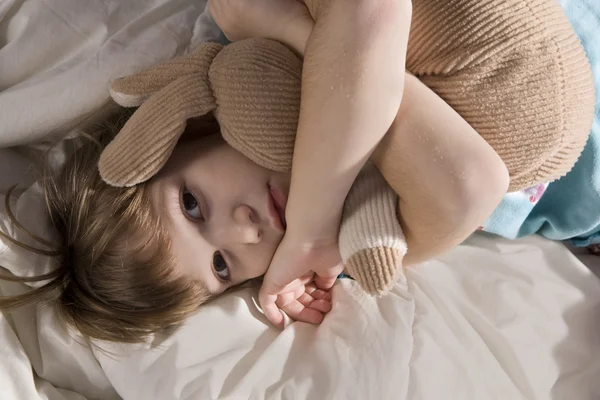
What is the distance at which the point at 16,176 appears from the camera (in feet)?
3.20

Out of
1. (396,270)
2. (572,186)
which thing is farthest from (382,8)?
(572,186)

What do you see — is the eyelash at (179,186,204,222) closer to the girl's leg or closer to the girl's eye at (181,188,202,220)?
the girl's eye at (181,188,202,220)

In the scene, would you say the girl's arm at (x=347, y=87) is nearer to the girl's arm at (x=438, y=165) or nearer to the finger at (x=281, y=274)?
the girl's arm at (x=438, y=165)

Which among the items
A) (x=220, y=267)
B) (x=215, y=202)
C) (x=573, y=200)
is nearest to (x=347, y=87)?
(x=215, y=202)

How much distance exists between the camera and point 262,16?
75 centimetres

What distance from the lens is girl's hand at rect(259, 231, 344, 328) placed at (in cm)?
77

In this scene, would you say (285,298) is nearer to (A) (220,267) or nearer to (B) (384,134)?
(A) (220,267)

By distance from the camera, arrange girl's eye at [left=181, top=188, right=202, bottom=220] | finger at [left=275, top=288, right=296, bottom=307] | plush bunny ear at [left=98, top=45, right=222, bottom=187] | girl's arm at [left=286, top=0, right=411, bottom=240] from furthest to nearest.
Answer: finger at [left=275, top=288, right=296, bottom=307], girl's eye at [left=181, top=188, right=202, bottom=220], plush bunny ear at [left=98, top=45, right=222, bottom=187], girl's arm at [left=286, top=0, right=411, bottom=240]

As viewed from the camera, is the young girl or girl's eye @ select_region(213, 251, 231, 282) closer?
the young girl

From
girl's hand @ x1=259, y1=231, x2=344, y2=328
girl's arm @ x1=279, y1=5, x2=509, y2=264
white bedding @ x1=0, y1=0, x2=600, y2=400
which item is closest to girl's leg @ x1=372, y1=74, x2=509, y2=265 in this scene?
girl's arm @ x1=279, y1=5, x2=509, y2=264

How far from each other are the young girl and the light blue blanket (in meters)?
0.29

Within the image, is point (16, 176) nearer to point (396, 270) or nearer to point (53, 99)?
point (53, 99)

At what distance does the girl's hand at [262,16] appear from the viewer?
724 mm

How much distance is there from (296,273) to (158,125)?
283 millimetres
